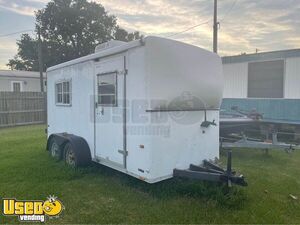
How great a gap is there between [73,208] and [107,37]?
30.6 meters

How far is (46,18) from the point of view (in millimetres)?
30734

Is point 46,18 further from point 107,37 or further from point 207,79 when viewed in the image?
point 207,79

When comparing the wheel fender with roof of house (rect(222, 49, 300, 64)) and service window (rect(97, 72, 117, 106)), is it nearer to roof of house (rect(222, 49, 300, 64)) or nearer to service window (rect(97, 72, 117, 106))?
service window (rect(97, 72, 117, 106))

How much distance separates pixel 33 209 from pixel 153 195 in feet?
6.25

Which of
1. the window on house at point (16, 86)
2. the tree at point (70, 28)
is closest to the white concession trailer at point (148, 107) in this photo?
the window on house at point (16, 86)

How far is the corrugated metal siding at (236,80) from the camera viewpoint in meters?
11.2

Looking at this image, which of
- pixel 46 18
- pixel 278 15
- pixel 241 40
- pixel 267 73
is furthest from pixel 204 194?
pixel 46 18

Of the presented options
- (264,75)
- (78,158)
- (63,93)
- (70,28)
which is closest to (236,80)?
(264,75)

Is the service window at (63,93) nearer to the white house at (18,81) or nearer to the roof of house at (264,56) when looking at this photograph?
the roof of house at (264,56)

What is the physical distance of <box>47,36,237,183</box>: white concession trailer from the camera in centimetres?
379

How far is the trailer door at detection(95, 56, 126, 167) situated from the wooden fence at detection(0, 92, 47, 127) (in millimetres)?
11076

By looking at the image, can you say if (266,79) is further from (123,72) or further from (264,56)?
(123,72)

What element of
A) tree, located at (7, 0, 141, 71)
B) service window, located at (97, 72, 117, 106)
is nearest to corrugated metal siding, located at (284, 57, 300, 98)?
service window, located at (97, 72, 117, 106)

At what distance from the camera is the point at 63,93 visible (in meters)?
6.36
